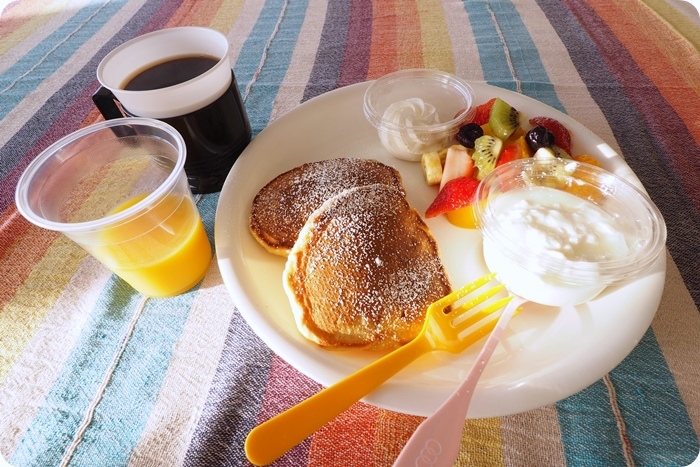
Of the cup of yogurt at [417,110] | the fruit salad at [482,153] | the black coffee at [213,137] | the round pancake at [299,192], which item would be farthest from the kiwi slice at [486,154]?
the black coffee at [213,137]

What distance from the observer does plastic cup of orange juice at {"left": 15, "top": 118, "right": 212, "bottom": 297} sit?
2.90 feet

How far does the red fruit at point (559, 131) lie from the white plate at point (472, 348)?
0.07 meters

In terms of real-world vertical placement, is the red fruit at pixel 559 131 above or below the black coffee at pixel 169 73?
below

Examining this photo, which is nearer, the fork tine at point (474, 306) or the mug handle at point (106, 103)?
→ the fork tine at point (474, 306)

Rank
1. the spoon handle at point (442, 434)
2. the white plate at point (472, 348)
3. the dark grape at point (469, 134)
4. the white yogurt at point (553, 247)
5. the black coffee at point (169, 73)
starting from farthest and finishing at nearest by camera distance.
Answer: the dark grape at point (469, 134)
the black coffee at point (169, 73)
the white yogurt at point (553, 247)
the white plate at point (472, 348)
the spoon handle at point (442, 434)

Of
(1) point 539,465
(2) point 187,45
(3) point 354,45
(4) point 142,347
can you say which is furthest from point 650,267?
(3) point 354,45

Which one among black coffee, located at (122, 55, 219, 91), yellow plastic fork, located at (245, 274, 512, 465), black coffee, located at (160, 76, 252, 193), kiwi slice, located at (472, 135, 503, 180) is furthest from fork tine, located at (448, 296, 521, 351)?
black coffee, located at (122, 55, 219, 91)

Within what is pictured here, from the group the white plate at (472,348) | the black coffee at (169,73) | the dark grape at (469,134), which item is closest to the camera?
the white plate at (472,348)

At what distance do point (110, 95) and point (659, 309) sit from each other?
144 cm

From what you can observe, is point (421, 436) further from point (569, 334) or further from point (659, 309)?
point (659, 309)

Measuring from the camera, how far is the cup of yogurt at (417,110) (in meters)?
1.26

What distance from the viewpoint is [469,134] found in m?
1.24

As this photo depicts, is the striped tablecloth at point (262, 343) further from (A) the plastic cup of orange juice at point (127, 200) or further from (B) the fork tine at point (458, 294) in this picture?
(B) the fork tine at point (458, 294)

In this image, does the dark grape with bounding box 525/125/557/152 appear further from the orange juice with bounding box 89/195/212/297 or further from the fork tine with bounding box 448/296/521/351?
the orange juice with bounding box 89/195/212/297
